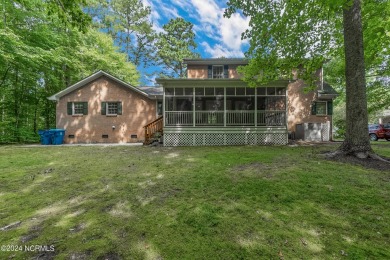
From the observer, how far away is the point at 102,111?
1546 centimetres

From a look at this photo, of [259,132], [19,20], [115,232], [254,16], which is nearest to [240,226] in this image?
[115,232]

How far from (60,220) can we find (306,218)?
4.01 metres

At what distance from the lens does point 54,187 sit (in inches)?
188

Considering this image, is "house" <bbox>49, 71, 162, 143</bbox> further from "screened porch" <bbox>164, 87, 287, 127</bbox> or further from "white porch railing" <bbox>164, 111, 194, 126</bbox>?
"white porch railing" <bbox>164, 111, 194, 126</bbox>

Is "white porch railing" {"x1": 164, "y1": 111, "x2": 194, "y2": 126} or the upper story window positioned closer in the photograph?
"white porch railing" {"x1": 164, "y1": 111, "x2": 194, "y2": 126}

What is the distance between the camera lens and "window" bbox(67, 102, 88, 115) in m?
15.4

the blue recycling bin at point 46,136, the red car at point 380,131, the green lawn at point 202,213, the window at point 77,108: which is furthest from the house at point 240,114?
the blue recycling bin at point 46,136

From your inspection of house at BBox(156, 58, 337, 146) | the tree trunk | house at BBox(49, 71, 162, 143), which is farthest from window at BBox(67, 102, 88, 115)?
the tree trunk

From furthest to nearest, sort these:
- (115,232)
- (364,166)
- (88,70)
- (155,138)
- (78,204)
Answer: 1. (88,70)
2. (155,138)
3. (364,166)
4. (78,204)
5. (115,232)

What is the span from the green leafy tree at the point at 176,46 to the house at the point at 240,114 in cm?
1548

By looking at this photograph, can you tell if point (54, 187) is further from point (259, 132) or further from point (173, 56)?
point (173, 56)

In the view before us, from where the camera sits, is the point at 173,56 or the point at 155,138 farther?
the point at 173,56

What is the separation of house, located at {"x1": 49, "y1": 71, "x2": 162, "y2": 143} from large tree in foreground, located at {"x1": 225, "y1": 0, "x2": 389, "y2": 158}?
8.70 meters

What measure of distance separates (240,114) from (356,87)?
6.51 m
